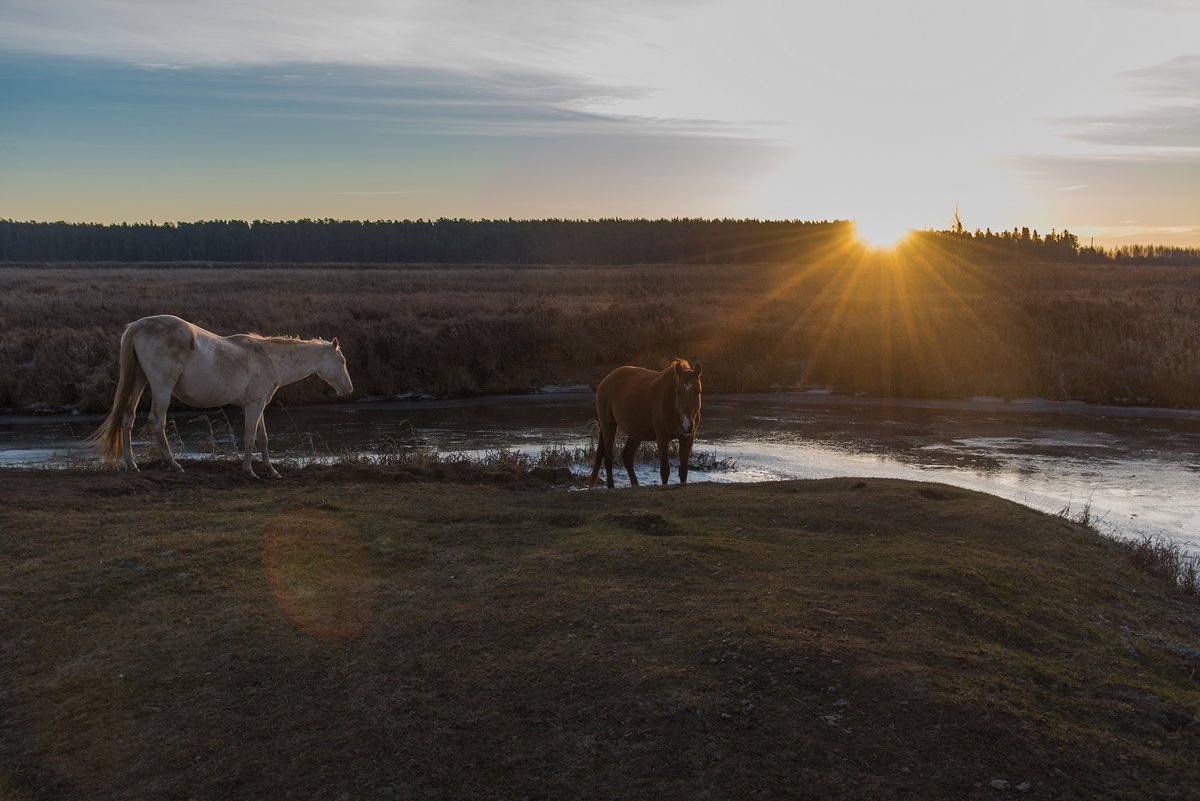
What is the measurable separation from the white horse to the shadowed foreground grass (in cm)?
329

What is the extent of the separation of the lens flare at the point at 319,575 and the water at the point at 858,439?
6723mm

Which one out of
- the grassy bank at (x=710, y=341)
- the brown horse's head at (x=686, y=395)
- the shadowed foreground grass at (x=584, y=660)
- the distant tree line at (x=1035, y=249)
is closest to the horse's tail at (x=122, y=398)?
the shadowed foreground grass at (x=584, y=660)

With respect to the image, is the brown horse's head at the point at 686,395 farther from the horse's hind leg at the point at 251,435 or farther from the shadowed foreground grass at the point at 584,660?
the horse's hind leg at the point at 251,435

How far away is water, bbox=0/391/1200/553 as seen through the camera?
15172mm

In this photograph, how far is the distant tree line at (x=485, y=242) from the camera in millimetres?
125438

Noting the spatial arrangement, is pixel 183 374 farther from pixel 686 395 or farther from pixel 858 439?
pixel 858 439

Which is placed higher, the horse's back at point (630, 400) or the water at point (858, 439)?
the horse's back at point (630, 400)

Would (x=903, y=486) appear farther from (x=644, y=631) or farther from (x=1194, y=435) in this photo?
(x=1194, y=435)

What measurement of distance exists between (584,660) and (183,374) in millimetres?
8711

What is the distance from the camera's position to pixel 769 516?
8.93 m

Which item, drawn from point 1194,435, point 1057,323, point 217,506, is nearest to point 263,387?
point 217,506

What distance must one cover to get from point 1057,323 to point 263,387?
27.3 m

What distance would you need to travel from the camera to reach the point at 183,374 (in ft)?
39.0

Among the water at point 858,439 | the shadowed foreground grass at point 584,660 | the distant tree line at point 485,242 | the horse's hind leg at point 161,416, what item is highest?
the distant tree line at point 485,242
